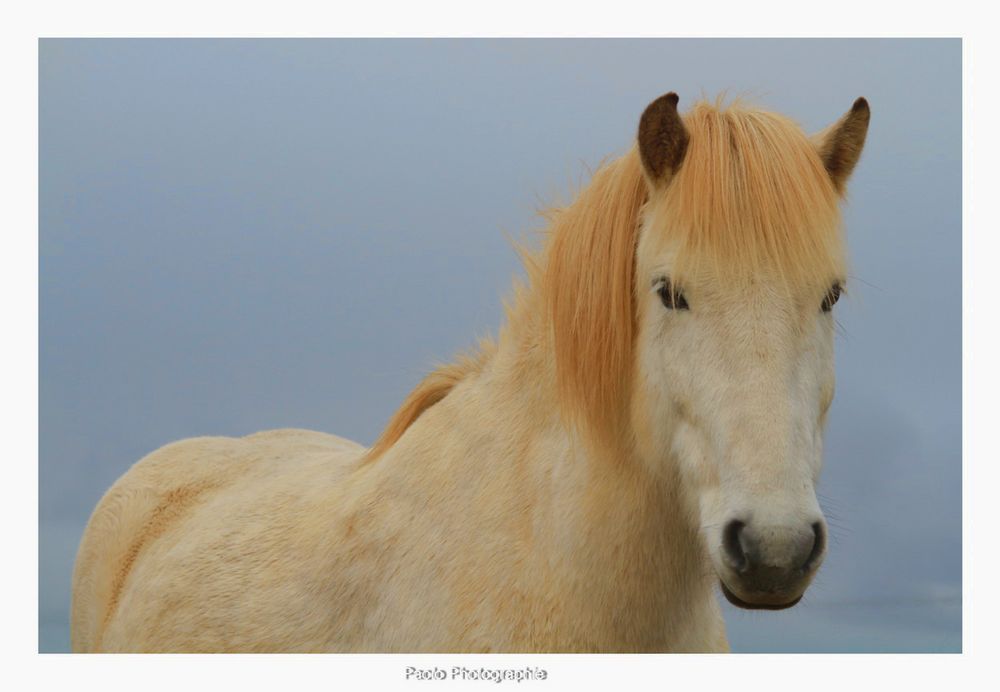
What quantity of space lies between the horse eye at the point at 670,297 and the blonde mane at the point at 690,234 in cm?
3

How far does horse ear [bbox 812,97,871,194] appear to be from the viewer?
3.06 m

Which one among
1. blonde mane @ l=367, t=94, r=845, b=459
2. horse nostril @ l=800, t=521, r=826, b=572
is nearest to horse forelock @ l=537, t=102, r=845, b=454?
blonde mane @ l=367, t=94, r=845, b=459

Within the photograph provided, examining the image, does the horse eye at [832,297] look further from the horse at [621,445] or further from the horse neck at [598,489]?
the horse neck at [598,489]

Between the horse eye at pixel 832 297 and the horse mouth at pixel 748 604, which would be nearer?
the horse mouth at pixel 748 604

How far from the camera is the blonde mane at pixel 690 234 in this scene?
2.71 m

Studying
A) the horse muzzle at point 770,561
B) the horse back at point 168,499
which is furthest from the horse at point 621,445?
the horse back at point 168,499

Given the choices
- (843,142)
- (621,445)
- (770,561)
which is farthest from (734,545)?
(843,142)

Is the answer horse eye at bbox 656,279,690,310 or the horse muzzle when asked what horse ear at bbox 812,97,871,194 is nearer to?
horse eye at bbox 656,279,690,310

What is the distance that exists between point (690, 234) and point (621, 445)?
63 cm

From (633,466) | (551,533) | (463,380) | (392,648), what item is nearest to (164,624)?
(392,648)

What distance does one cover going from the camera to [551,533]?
3033 millimetres

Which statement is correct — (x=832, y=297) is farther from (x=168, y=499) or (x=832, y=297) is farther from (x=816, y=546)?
(x=168, y=499)

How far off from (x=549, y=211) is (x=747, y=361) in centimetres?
113

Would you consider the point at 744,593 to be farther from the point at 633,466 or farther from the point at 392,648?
the point at 392,648
